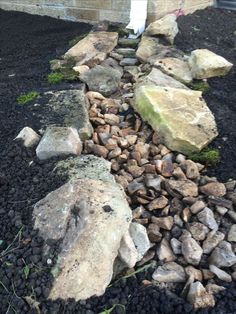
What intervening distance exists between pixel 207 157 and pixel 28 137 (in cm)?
119

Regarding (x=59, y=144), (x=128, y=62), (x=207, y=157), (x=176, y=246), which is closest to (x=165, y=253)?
(x=176, y=246)

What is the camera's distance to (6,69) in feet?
13.1

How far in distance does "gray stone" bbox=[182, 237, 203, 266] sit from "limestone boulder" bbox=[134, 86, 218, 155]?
793mm

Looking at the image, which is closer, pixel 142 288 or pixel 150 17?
pixel 142 288

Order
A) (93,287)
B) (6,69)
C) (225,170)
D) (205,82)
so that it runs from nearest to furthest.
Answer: (93,287), (225,170), (205,82), (6,69)

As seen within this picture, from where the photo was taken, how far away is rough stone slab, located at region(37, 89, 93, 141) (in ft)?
9.26

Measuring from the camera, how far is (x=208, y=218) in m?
2.24

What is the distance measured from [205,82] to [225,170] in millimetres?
1150

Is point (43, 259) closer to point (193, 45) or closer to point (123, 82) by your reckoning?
point (123, 82)

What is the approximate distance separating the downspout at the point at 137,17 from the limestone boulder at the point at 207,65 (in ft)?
2.84

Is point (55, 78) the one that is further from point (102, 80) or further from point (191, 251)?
point (191, 251)

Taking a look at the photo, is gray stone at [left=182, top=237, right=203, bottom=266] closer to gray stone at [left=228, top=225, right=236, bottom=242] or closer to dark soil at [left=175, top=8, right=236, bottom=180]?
gray stone at [left=228, top=225, right=236, bottom=242]


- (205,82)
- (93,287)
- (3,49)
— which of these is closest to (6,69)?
(3,49)

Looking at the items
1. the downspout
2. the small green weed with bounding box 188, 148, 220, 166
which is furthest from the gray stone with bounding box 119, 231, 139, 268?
the downspout
